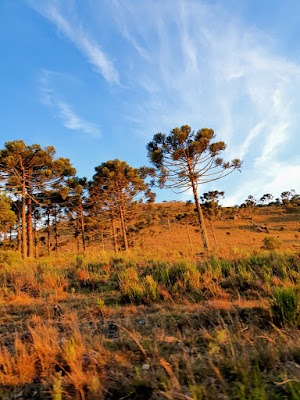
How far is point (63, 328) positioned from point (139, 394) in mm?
2045

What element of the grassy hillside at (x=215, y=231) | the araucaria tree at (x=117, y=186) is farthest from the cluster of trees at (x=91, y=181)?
the grassy hillside at (x=215, y=231)

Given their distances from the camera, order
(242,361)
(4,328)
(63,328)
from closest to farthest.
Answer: (242,361) < (63,328) < (4,328)

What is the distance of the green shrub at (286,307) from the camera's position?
2.88m

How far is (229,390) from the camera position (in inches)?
68.6

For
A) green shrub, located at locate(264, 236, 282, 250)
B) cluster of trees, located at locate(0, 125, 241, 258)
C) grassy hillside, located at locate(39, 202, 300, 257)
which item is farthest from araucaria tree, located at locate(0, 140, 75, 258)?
green shrub, located at locate(264, 236, 282, 250)

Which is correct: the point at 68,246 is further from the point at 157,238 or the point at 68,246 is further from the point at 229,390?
the point at 229,390

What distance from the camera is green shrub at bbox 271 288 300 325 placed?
288 centimetres

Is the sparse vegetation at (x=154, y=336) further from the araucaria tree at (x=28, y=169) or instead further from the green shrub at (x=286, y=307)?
the araucaria tree at (x=28, y=169)

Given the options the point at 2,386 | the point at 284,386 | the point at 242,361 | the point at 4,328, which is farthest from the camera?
the point at 4,328

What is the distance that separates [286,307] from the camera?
3.01 metres

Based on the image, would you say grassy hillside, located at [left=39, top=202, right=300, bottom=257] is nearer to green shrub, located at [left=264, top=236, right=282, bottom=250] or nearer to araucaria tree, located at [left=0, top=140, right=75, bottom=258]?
green shrub, located at [left=264, top=236, right=282, bottom=250]

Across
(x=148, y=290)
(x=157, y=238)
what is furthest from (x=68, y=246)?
(x=148, y=290)

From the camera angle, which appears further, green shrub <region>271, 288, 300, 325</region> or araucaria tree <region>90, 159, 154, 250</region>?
araucaria tree <region>90, 159, 154, 250</region>

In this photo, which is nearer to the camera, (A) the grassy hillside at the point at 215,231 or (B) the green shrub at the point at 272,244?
(B) the green shrub at the point at 272,244
